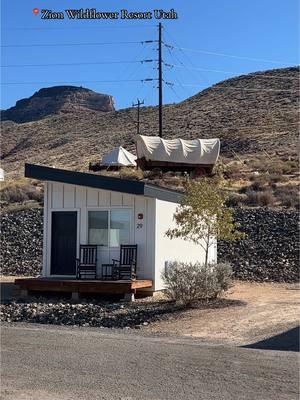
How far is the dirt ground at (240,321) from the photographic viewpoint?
11.2 metres

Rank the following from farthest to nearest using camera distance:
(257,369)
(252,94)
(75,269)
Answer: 1. (252,94)
2. (75,269)
3. (257,369)

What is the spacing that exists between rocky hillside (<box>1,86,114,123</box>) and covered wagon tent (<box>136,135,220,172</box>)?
2888 inches

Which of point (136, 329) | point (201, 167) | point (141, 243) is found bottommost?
point (136, 329)

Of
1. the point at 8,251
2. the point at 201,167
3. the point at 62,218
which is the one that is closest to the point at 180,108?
the point at 201,167

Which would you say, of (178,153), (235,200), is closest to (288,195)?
(235,200)

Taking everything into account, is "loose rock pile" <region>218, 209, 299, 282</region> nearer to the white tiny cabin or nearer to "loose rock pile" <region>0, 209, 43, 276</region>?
the white tiny cabin

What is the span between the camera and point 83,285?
16.1 metres

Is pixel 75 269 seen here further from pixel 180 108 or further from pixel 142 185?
pixel 180 108

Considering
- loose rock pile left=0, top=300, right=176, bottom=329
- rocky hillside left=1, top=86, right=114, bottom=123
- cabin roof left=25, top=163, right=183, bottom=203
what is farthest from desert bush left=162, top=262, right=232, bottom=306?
rocky hillside left=1, top=86, right=114, bottom=123

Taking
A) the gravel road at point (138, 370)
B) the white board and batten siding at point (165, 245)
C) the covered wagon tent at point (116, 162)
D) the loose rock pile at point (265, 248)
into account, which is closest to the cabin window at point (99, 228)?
the white board and batten siding at point (165, 245)

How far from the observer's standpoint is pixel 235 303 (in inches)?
573

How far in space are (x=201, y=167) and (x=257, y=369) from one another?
30.2 metres

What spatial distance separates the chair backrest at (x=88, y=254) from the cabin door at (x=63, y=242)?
45 cm

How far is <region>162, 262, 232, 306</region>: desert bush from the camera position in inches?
560
